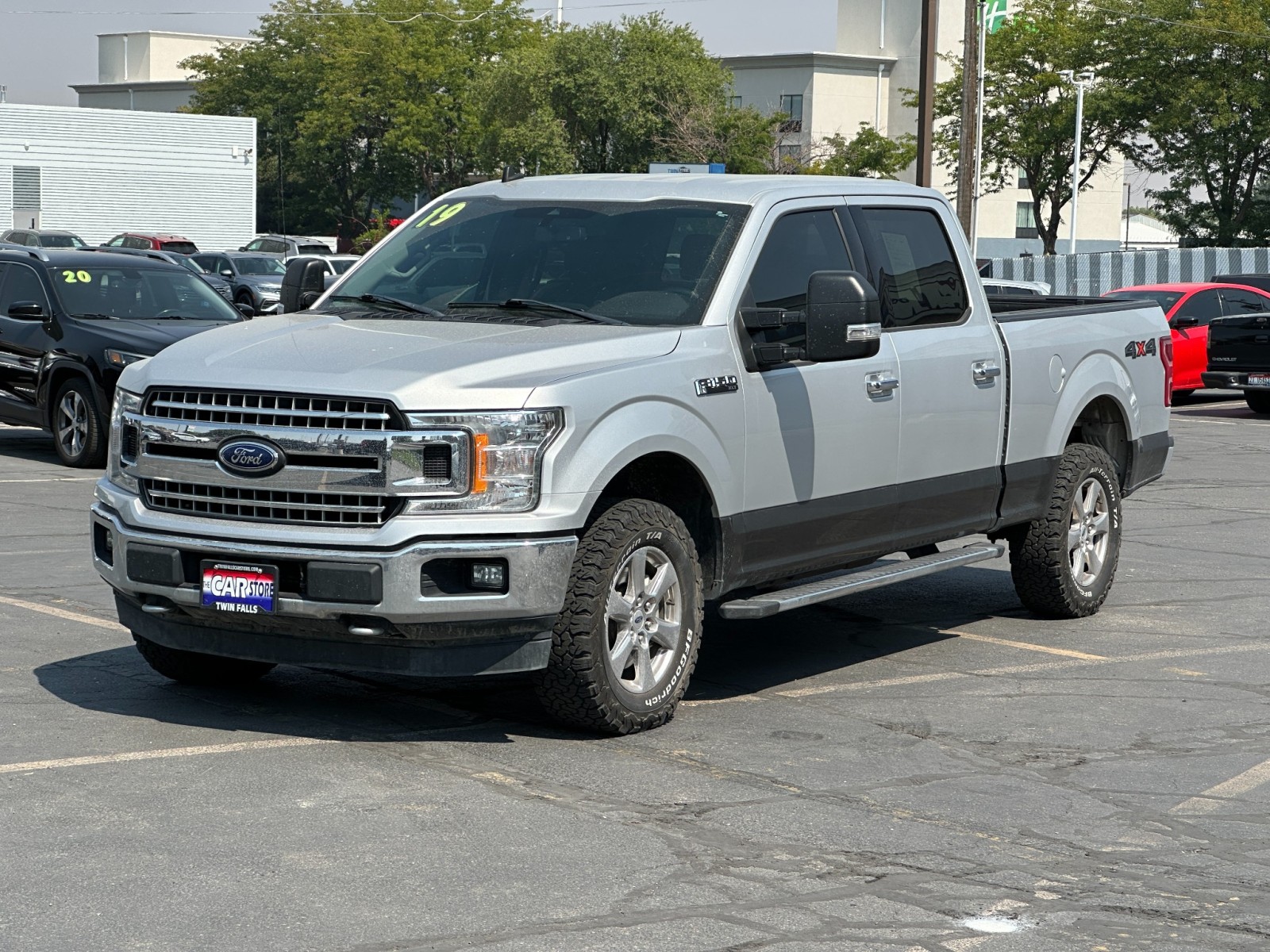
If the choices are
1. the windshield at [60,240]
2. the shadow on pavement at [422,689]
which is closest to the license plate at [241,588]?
the shadow on pavement at [422,689]

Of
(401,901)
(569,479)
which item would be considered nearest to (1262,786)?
(569,479)

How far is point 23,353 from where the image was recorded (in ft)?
54.0

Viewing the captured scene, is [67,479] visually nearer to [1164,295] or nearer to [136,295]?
[136,295]

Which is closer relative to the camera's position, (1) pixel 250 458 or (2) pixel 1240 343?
(1) pixel 250 458

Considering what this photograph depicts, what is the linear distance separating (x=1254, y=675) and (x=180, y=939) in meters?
5.34

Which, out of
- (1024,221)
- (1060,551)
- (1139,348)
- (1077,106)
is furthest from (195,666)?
(1024,221)

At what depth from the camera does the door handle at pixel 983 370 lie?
8.48m

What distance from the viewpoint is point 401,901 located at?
4.86 meters

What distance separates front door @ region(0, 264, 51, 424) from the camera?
16359mm

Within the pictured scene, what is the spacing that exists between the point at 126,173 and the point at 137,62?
82749 millimetres

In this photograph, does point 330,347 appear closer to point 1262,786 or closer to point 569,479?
point 569,479

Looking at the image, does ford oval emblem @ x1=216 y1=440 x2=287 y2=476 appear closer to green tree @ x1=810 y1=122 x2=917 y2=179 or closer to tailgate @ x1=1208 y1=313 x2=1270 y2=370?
tailgate @ x1=1208 y1=313 x2=1270 y2=370

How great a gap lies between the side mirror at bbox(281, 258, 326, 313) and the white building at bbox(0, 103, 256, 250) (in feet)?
184

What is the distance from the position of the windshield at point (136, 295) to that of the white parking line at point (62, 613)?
762 cm
